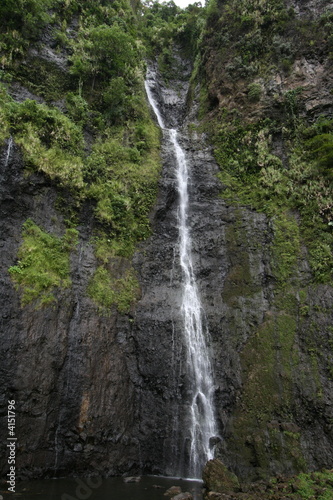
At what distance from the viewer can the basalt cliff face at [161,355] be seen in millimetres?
10242

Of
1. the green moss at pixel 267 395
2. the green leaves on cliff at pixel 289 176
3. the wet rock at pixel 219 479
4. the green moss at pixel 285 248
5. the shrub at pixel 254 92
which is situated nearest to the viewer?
the wet rock at pixel 219 479

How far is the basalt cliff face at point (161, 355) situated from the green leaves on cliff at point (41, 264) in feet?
0.98

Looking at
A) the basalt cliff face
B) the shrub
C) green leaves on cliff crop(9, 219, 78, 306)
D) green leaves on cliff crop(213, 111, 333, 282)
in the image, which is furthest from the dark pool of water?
the shrub

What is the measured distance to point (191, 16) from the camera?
3394 centimetres

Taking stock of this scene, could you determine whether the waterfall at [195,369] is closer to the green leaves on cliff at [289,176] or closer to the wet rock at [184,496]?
the wet rock at [184,496]

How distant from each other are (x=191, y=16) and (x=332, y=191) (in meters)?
28.2

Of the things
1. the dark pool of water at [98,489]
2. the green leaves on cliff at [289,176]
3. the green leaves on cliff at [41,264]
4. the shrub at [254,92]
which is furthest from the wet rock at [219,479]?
the shrub at [254,92]

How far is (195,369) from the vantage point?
1259 cm

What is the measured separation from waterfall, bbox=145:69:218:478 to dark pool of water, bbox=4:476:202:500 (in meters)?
0.96

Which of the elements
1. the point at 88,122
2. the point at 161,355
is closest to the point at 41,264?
the point at 161,355

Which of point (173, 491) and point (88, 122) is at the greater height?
point (88, 122)

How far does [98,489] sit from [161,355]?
4708 millimetres

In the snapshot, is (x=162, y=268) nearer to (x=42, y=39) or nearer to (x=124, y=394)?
(x=124, y=394)

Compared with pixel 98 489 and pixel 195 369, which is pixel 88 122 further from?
pixel 98 489
